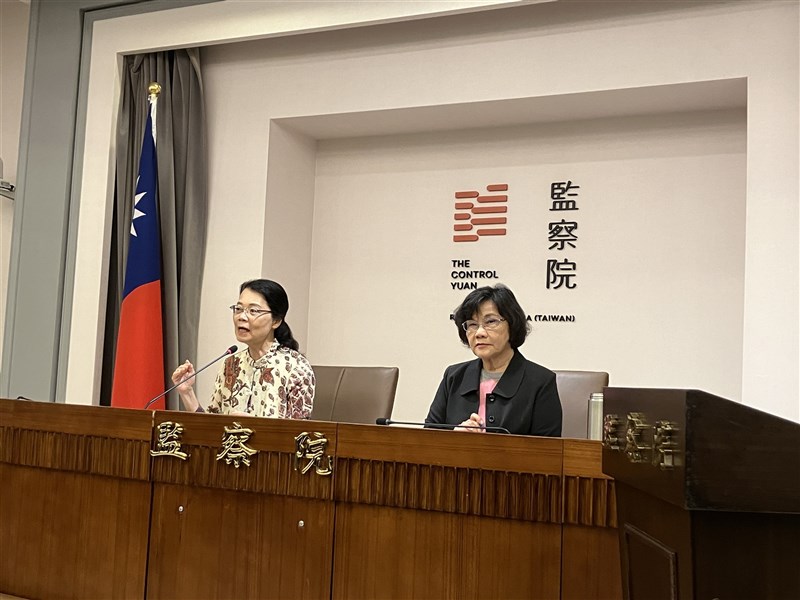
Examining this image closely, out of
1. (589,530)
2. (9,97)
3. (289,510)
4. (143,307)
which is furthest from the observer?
(9,97)

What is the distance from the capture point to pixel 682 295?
14.6 feet

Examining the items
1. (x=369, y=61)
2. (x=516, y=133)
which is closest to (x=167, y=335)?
(x=369, y=61)

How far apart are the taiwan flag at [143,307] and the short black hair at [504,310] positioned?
2171 millimetres

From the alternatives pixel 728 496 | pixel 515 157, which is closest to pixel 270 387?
pixel 515 157

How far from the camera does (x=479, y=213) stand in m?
4.92

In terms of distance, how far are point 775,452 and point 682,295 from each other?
3.37 m

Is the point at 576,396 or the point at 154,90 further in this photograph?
the point at 154,90

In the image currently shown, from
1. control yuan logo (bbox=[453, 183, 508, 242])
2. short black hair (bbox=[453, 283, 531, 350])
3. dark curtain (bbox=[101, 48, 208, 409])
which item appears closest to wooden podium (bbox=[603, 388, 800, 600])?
short black hair (bbox=[453, 283, 531, 350])

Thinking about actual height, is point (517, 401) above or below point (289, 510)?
above

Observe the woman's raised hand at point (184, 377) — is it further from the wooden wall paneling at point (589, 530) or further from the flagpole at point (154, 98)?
the flagpole at point (154, 98)

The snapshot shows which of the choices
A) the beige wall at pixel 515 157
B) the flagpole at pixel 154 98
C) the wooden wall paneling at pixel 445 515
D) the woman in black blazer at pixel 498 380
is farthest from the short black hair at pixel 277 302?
the flagpole at pixel 154 98

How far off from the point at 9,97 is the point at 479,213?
318 centimetres

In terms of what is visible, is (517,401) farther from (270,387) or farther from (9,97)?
(9,97)

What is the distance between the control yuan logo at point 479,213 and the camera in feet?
16.0
